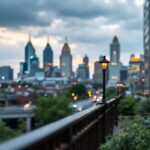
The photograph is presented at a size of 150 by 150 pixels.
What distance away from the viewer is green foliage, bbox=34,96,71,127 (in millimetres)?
104125

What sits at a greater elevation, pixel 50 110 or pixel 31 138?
pixel 31 138

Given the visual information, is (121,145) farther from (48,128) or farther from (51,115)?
(51,115)

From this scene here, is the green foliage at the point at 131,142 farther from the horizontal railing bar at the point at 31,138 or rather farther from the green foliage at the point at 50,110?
the green foliage at the point at 50,110

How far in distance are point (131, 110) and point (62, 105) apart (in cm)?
8315

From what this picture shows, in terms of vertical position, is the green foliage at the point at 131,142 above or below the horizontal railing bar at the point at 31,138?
below

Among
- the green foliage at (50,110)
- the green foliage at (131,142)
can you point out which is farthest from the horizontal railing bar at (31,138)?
the green foliage at (50,110)

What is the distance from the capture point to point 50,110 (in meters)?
104

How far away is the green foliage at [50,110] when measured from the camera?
4099 inches

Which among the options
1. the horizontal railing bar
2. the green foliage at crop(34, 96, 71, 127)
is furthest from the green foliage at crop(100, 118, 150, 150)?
the green foliage at crop(34, 96, 71, 127)

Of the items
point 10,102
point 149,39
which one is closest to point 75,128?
point 149,39

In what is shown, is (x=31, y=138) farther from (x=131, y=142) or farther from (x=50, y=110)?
(x=50, y=110)

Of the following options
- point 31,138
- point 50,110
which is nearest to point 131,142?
point 31,138

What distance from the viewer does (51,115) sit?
104 m

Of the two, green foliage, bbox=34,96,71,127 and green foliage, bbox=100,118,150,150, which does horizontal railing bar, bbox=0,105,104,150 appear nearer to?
green foliage, bbox=100,118,150,150
